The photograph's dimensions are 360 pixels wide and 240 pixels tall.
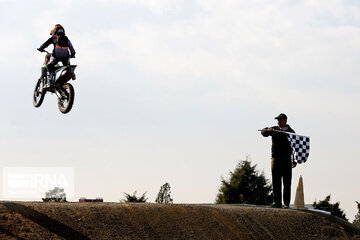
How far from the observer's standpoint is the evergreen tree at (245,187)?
107ft

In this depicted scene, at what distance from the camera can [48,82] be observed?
18.2 meters

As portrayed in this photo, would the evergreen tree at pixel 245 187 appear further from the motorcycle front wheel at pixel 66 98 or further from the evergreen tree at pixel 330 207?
the motorcycle front wheel at pixel 66 98

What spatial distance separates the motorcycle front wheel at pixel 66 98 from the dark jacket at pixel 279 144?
5.95 meters

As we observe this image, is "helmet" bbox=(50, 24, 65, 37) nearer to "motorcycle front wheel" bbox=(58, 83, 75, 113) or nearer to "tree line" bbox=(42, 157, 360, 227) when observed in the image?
"motorcycle front wheel" bbox=(58, 83, 75, 113)

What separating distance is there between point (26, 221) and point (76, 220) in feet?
3.28

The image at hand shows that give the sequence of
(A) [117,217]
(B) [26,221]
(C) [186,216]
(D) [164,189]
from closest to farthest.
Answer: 1. (B) [26,221]
2. (A) [117,217]
3. (C) [186,216]
4. (D) [164,189]

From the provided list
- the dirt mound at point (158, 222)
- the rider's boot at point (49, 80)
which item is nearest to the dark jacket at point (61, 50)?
the rider's boot at point (49, 80)

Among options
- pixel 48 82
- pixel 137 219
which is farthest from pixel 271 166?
pixel 48 82

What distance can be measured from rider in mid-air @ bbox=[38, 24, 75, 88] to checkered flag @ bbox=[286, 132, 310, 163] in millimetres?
7125

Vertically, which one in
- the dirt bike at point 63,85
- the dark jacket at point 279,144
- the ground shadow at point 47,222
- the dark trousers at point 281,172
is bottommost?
the ground shadow at point 47,222

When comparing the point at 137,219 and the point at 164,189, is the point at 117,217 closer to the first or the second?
the point at 137,219

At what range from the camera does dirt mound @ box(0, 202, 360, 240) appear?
10992mm

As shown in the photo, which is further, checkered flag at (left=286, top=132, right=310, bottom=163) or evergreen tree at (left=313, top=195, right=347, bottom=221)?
evergreen tree at (left=313, top=195, right=347, bottom=221)

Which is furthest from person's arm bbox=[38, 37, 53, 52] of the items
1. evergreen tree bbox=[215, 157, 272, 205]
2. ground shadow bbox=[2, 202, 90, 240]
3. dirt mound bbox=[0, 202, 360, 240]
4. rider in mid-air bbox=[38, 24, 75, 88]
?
evergreen tree bbox=[215, 157, 272, 205]
